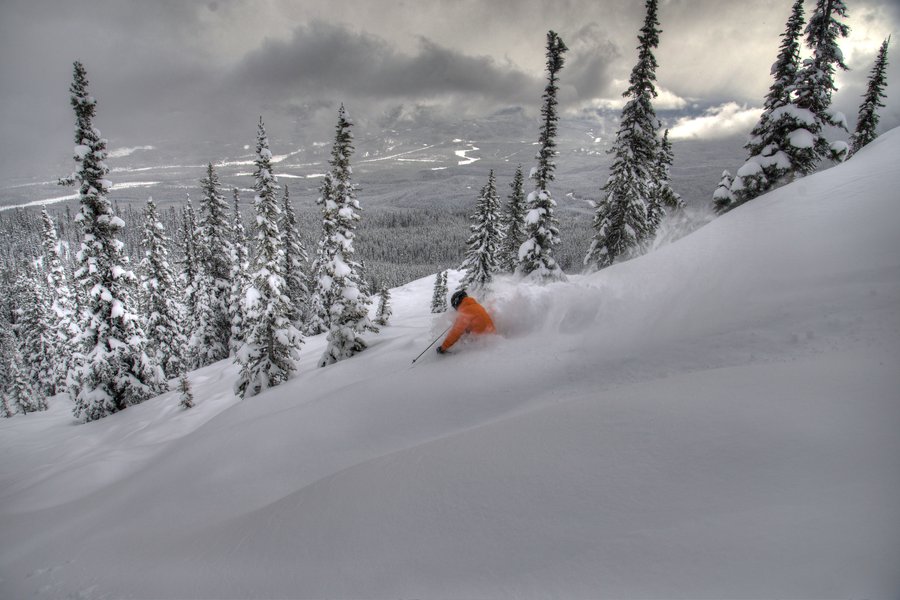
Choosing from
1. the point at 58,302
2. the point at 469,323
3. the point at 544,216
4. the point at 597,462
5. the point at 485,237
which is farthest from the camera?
the point at 58,302

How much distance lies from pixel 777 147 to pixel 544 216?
11.3 meters

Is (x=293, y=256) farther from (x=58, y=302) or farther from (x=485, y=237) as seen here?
(x=58, y=302)

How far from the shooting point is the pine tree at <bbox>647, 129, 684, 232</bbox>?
27.2 m

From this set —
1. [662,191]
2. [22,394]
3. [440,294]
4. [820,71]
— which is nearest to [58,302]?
[22,394]

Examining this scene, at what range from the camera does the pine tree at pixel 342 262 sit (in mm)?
17359

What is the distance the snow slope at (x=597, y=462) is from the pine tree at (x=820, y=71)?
10123 millimetres

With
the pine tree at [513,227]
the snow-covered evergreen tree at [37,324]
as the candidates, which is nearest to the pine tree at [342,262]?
the pine tree at [513,227]

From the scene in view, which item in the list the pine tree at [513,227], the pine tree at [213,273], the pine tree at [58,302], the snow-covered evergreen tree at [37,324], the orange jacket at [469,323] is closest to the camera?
the orange jacket at [469,323]

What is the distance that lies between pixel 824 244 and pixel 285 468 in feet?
29.8

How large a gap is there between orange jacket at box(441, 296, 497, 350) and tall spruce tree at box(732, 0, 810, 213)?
14.4 metres

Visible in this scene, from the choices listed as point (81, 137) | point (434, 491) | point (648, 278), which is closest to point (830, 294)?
point (648, 278)

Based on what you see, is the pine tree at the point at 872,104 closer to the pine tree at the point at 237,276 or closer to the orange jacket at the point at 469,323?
the orange jacket at the point at 469,323

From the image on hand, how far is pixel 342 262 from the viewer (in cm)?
1759

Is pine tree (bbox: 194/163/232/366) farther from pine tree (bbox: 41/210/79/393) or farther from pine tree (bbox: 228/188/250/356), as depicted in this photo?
pine tree (bbox: 41/210/79/393)
